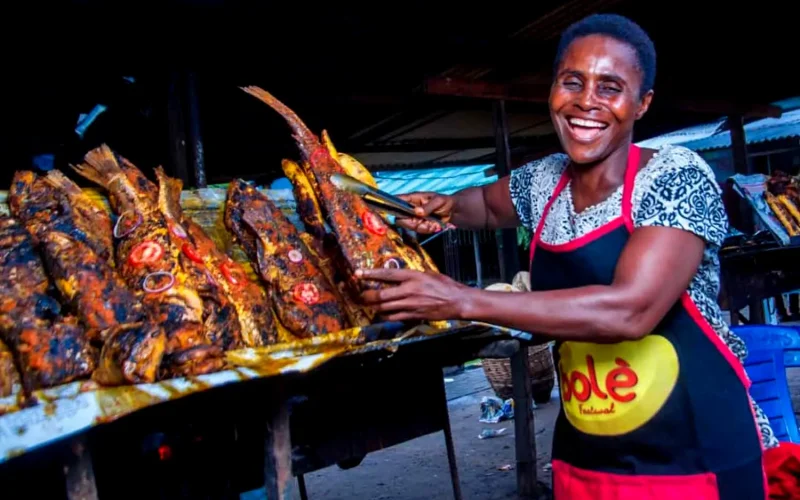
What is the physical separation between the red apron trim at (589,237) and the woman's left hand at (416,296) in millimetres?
428

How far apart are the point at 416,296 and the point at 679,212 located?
673mm

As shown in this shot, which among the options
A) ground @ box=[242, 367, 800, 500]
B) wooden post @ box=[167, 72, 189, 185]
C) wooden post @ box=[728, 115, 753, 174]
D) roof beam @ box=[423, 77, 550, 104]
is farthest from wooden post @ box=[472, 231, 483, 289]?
wooden post @ box=[167, 72, 189, 185]

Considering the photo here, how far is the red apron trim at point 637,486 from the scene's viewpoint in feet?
5.49

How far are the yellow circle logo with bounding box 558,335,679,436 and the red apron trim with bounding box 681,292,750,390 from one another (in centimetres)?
10

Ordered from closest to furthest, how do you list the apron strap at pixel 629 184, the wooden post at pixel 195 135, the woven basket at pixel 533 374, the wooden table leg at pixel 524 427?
the apron strap at pixel 629 184, the wooden post at pixel 195 135, the wooden table leg at pixel 524 427, the woven basket at pixel 533 374

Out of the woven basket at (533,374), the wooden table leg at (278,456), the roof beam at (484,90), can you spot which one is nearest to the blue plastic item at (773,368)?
the wooden table leg at (278,456)

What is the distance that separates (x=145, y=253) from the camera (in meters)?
1.89

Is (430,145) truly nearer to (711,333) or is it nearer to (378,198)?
(378,198)

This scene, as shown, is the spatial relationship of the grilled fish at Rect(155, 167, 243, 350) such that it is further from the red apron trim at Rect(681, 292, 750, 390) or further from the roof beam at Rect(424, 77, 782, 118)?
the roof beam at Rect(424, 77, 782, 118)

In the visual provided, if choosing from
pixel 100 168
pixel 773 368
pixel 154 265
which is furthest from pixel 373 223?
pixel 773 368

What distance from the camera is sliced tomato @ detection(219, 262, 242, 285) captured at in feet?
6.75

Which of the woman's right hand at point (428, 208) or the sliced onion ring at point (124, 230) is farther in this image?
the woman's right hand at point (428, 208)

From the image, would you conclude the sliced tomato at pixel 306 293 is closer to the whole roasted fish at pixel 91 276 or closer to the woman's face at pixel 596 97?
the whole roasted fish at pixel 91 276

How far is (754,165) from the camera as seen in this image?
509 inches
